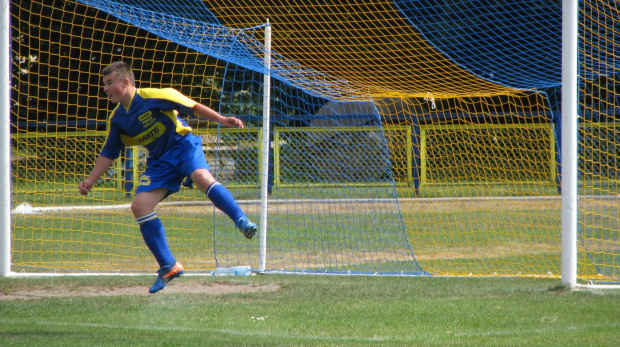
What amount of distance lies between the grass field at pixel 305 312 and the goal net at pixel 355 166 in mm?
905

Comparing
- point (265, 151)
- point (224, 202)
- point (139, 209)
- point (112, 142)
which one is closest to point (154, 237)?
point (139, 209)

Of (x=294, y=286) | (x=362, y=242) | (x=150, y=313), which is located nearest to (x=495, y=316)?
(x=294, y=286)

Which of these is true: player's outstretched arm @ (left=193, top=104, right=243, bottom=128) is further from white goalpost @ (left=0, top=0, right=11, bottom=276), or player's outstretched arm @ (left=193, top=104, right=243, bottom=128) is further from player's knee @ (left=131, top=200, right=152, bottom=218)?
white goalpost @ (left=0, top=0, right=11, bottom=276)

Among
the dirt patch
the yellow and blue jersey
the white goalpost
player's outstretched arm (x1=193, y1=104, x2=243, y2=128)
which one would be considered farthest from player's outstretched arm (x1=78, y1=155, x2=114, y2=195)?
the white goalpost

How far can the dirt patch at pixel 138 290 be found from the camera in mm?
7512

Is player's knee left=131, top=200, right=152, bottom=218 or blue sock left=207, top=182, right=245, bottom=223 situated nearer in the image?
blue sock left=207, top=182, right=245, bottom=223

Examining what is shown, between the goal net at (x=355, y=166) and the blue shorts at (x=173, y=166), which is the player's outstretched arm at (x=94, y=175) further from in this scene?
the goal net at (x=355, y=166)

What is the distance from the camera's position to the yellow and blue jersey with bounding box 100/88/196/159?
19.0 ft

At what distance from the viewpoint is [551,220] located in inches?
514

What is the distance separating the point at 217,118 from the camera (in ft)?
18.3

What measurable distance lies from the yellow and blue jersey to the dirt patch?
2235 millimetres

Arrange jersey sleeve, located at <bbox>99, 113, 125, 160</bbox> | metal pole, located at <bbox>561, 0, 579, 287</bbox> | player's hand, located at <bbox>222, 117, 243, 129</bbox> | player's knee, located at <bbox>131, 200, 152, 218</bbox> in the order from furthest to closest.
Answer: metal pole, located at <bbox>561, 0, 579, 287</bbox> < jersey sleeve, located at <bbox>99, 113, 125, 160</bbox> < player's knee, located at <bbox>131, 200, 152, 218</bbox> < player's hand, located at <bbox>222, 117, 243, 129</bbox>

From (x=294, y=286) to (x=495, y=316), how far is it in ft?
7.84

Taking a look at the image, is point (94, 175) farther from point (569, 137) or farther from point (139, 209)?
point (569, 137)
